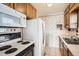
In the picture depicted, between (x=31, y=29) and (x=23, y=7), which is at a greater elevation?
(x=23, y=7)

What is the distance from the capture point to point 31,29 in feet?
5.66

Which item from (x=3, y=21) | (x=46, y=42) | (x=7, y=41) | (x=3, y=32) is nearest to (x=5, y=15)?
(x=3, y=21)

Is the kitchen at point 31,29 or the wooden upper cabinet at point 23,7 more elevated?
the wooden upper cabinet at point 23,7

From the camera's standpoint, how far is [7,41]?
1133mm

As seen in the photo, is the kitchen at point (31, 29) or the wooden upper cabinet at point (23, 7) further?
the wooden upper cabinet at point (23, 7)

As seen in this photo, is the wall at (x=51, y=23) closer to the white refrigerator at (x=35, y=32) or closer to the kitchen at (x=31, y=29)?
the kitchen at (x=31, y=29)

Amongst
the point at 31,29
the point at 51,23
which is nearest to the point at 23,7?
the point at 31,29

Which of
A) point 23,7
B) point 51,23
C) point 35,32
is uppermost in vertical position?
point 23,7

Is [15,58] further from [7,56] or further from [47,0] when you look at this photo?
[47,0]

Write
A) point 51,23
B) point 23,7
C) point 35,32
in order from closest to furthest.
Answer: point 23,7, point 35,32, point 51,23

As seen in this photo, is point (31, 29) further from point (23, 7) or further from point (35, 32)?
point (23, 7)

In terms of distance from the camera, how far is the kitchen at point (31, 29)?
0.97 meters

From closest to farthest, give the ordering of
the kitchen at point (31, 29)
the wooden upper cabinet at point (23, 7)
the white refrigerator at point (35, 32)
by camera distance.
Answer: the kitchen at point (31, 29) → the wooden upper cabinet at point (23, 7) → the white refrigerator at point (35, 32)

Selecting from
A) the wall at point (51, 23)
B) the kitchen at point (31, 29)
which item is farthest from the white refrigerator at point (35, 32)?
the wall at point (51, 23)
